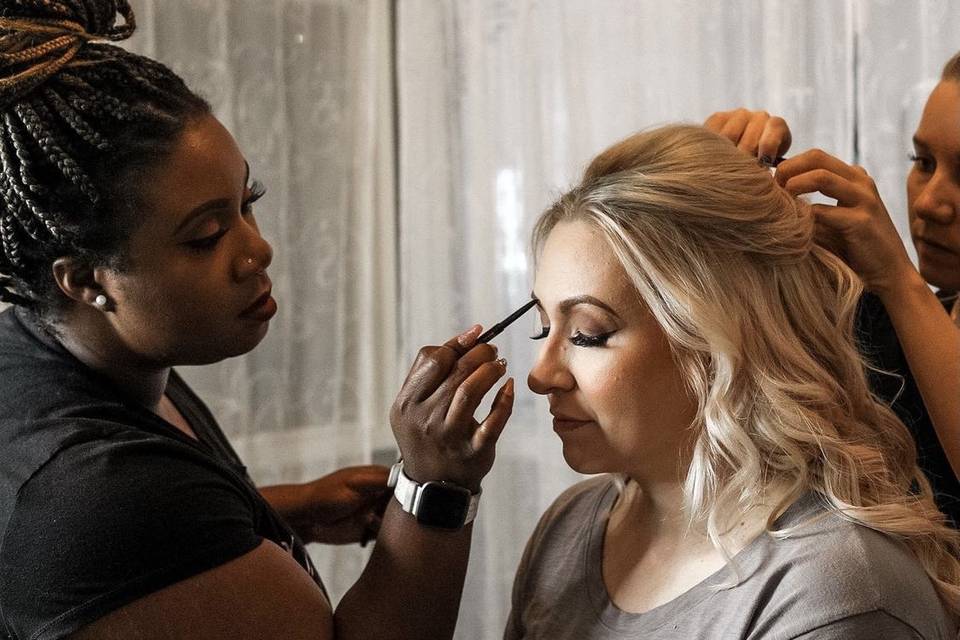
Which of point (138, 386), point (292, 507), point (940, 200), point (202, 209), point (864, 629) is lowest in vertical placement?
point (292, 507)

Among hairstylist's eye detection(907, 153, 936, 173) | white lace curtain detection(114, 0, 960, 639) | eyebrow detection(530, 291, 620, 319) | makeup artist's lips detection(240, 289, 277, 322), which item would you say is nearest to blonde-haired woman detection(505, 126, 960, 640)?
eyebrow detection(530, 291, 620, 319)

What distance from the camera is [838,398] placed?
1.24 meters

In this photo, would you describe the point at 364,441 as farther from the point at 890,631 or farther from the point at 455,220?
the point at 890,631

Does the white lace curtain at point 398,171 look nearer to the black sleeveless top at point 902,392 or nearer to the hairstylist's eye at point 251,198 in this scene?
the black sleeveless top at point 902,392

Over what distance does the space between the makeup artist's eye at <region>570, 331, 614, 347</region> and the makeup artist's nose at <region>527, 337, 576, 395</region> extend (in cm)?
2

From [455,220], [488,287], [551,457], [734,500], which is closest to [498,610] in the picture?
[551,457]

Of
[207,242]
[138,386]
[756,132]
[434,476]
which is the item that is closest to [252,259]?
[207,242]

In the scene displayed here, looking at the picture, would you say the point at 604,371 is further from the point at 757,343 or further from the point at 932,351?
the point at 932,351

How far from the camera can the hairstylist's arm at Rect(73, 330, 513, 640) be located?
3.58 feet

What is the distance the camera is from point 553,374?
49.0 inches

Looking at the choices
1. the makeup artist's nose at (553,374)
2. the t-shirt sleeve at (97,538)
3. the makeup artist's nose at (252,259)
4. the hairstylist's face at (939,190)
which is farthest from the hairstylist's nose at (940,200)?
the t-shirt sleeve at (97,538)

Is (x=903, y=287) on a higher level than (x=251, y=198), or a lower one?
lower

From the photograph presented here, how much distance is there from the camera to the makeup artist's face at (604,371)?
3.99 feet

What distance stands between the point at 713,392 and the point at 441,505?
348 mm
